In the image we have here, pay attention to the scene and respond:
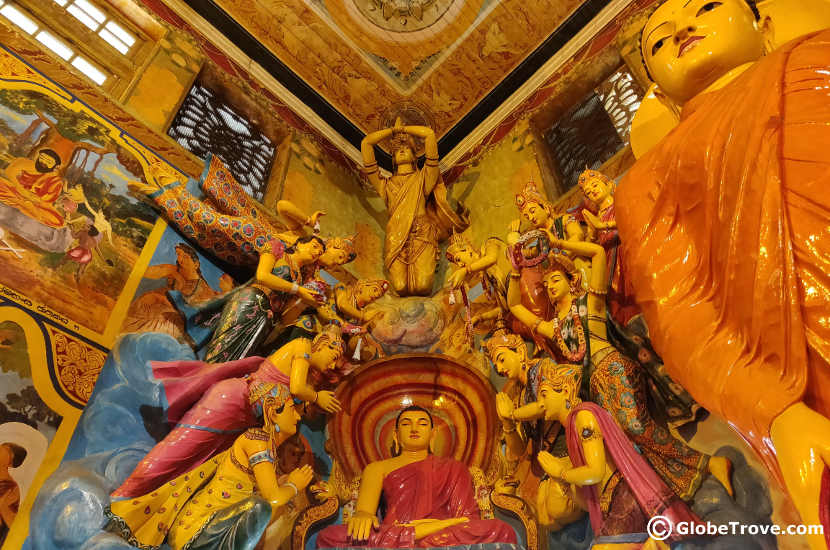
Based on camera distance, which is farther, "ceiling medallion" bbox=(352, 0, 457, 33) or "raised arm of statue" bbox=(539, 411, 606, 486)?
"ceiling medallion" bbox=(352, 0, 457, 33)

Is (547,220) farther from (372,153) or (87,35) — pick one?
(87,35)

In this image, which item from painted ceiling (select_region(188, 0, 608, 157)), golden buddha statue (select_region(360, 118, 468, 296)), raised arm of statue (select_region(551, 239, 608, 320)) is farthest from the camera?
painted ceiling (select_region(188, 0, 608, 157))

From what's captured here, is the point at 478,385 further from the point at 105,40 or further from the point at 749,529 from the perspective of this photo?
the point at 105,40

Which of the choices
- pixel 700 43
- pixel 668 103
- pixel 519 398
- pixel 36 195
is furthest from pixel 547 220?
pixel 36 195

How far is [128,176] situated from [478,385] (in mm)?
3339

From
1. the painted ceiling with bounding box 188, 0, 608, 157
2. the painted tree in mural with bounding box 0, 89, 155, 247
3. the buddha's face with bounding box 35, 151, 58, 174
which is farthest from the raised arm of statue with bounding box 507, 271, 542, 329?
the buddha's face with bounding box 35, 151, 58, 174

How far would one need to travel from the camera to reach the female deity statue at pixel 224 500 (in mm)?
3059

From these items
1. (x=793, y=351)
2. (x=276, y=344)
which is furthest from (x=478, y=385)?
(x=793, y=351)

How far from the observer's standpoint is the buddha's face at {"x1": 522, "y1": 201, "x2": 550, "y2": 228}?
4523 mm

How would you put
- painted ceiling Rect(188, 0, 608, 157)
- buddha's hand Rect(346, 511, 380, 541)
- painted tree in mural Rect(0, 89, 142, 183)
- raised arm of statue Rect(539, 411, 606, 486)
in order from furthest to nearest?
1. painted ceiling Rect(188, 0, 608, 157)
2. painted tree in mural Rect(0, 89, 142, 183)
3. buddha's hand Rect(346, 511, 380, 541)
4. raised arm of statue Rect(539, 411, 606, 486)

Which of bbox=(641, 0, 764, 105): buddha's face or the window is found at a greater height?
the window

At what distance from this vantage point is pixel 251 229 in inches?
195

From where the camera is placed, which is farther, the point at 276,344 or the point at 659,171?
the point at 276,344

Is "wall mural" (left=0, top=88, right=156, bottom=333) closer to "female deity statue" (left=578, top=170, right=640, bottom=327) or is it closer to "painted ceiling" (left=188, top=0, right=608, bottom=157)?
"painted ceiling" (left=188, top=0, right=608, bottom=157)
